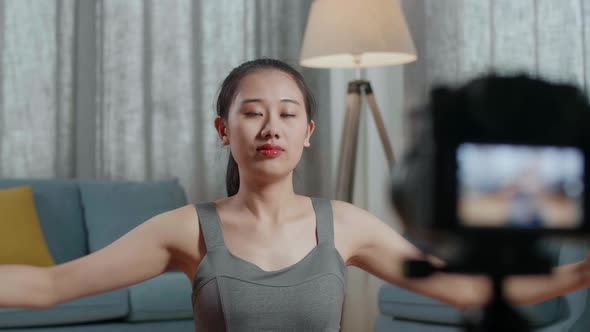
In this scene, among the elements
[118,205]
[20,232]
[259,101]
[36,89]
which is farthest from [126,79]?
[259,101]

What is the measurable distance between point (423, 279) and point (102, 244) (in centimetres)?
321

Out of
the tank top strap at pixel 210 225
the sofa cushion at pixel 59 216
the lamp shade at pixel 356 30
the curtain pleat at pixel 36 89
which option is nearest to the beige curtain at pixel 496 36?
the lamp shade at pixel 356 30

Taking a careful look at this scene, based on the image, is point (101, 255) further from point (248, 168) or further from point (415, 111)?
point (415, 111)

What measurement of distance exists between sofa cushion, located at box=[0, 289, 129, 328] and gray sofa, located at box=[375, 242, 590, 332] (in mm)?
1033

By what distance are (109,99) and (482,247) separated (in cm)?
384

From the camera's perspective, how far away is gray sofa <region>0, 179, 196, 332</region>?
2.84 metres

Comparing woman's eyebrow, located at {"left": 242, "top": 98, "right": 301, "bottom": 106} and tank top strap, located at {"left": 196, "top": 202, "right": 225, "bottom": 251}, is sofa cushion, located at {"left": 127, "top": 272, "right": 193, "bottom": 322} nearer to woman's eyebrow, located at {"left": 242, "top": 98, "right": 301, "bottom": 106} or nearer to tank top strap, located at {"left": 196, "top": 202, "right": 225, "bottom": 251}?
tank top strap, located at {"left": 196, "top": 202, "right": 225, "bottom": 251}

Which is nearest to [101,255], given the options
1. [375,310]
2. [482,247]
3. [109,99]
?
[482,247]

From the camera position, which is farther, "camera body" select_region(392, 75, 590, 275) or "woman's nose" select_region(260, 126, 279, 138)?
"woman's nose" select_region(260, 126, 279, 138)

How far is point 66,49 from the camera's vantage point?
3.90 m

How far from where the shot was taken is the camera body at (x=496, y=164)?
0.28 m

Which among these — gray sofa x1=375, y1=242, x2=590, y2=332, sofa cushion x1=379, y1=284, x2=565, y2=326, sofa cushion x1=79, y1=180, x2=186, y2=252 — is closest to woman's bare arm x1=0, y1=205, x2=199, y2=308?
gray sofa x1=375, y1=242, x2=590, y2=332

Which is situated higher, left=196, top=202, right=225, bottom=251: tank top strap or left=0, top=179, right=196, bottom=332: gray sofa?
left=196, top=202, right=225, bottom=251: tank top strap

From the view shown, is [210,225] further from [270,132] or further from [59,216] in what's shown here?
[59,216]
